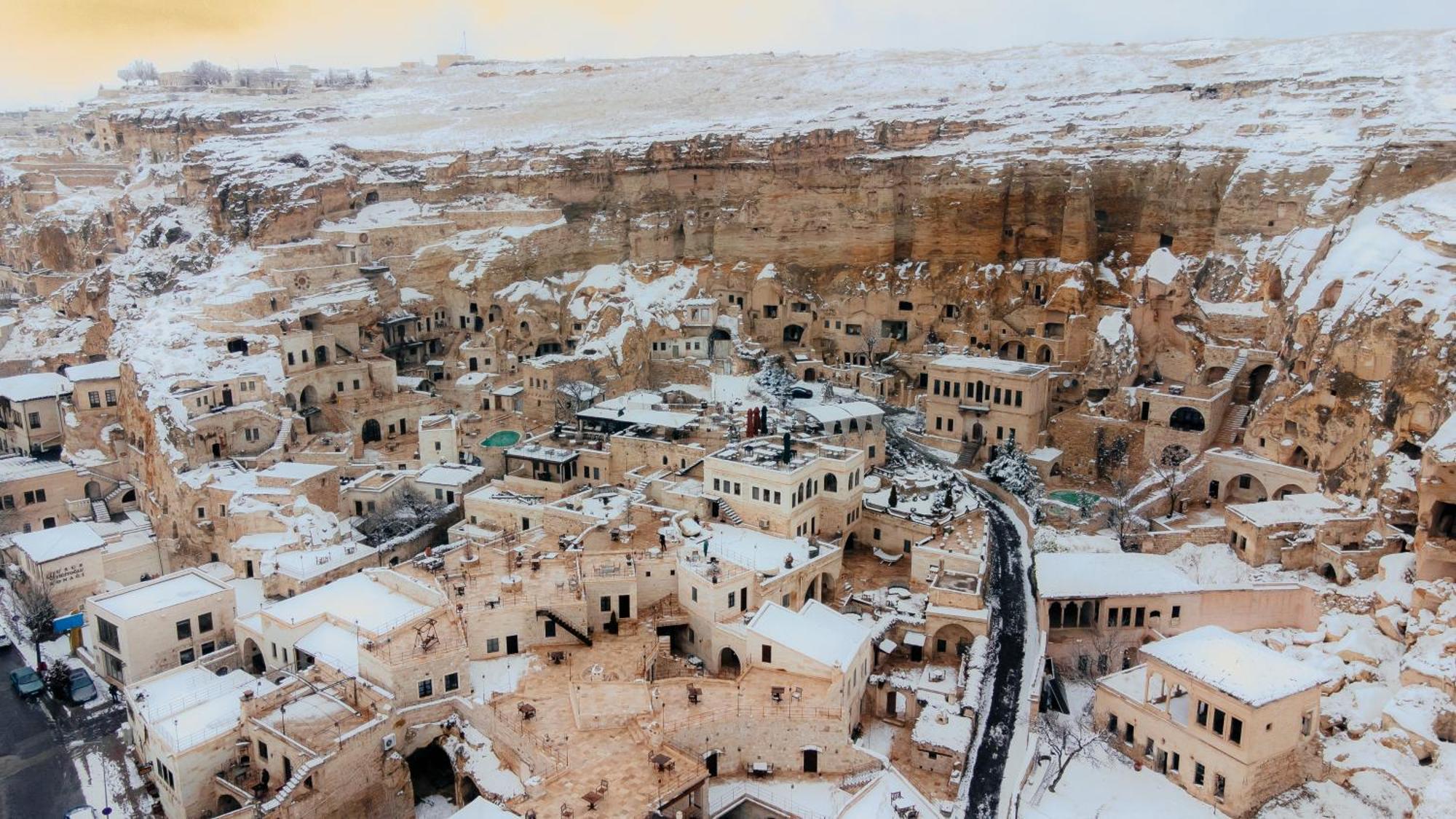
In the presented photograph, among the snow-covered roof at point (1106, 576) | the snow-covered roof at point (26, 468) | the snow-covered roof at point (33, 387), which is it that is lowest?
the snow-covered roof at point (1106, 576)

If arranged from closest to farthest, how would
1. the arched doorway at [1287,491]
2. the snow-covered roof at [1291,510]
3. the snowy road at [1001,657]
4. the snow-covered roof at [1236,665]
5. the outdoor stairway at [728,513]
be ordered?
the snow-covered roof at [1236,665] < the snowy road at [1001,657] < the snow-covered roof at [1291,510] < the outdoor stairway at [728,513] < the arched doorway at [1287,491]

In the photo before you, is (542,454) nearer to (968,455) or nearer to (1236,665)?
(968,455)

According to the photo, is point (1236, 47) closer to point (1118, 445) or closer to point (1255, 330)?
point (1255, 330)

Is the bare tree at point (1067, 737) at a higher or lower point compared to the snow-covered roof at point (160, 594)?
lower

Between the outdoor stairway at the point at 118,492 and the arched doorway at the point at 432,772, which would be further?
the outdoor stairway at the point at 118,492

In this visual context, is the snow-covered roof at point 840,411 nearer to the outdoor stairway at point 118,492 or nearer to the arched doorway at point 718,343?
the arched doorway at point 718,343

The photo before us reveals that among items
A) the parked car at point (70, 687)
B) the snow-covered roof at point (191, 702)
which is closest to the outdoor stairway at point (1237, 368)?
the snow-covered roof at point (191, 702)

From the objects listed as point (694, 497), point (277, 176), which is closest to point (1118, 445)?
point (694, 497)

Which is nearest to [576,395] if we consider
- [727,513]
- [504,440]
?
[504,440]
